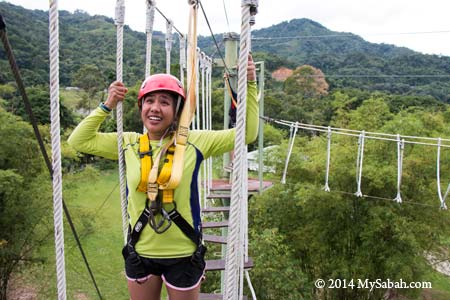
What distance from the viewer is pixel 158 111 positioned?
3.11 ft

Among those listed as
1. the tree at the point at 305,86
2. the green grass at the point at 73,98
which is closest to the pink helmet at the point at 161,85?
the green grass at the point at 73,98

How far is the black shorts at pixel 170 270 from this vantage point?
93 cm

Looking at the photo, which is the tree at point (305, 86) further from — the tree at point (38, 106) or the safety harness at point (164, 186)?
the safety harness at point (164, 186)

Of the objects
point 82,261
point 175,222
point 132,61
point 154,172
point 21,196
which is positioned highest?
point 132,61

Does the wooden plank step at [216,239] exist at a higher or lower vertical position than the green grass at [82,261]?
higher

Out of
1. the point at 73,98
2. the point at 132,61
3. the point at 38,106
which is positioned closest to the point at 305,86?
the point at 132,61

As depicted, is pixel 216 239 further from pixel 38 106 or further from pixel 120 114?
pixel 38 106

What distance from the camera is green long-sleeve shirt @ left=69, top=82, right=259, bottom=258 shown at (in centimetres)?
92

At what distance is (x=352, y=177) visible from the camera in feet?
18.2

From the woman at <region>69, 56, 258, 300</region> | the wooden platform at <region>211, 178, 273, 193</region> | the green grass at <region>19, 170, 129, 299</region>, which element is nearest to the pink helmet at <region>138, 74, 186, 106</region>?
the woman at <region>69, 56, 258, 300</region>

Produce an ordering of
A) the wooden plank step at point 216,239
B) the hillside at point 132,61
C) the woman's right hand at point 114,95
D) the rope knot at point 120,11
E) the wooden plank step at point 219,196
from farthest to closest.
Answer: the hillside at point 132,61 → the wooden plank step at point 219,196 → the wooden plank step at point 216,239 → the rope knot at point 120,11 → the woman's right hand at point 114,95

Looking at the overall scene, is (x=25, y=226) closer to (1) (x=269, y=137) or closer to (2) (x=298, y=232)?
(2) (x=298, y=232)

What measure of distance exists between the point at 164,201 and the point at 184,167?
9 cm

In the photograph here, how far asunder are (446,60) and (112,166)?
2096 cm
